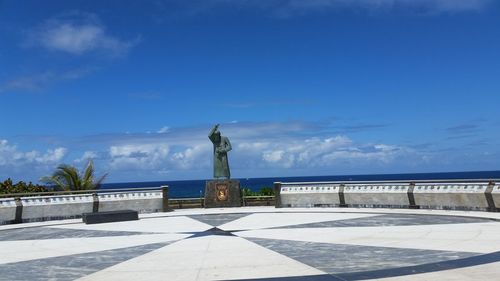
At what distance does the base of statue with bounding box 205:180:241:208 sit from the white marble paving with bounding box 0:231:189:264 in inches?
414

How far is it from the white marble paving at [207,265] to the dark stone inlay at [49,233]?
4358 mm

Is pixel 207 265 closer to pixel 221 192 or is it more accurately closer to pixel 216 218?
pixel 216 218

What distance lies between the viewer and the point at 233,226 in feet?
56.0

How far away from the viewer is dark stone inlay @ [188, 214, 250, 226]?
18677mm

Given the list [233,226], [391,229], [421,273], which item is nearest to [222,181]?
[233,226]

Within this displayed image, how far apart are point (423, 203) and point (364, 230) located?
23.1ft

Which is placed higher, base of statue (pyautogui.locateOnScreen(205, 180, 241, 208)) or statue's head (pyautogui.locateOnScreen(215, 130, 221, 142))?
statue's head (pyautogui.locateOnScreen(215, 130, 221, 142))

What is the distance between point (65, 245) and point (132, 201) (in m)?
10.6

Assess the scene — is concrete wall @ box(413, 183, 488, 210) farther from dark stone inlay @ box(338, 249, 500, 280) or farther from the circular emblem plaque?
dark stone inlay @ box(338, 249, 500, 280)

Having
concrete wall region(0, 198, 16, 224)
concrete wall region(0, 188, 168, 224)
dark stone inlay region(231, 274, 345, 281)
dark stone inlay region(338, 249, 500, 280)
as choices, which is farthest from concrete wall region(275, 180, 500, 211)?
dark stone inlay region(231, 274, 345, 281)

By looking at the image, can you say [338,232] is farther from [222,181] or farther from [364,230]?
[222,181]

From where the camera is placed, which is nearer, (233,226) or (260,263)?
(260,263)

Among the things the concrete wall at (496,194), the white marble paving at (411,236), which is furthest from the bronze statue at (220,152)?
the concrete wall at (496,194)

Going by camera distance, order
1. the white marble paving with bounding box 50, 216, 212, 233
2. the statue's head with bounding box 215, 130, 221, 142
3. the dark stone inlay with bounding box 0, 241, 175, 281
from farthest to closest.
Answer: the statue's head with bounding box 215, 130, 221, 142 → the white marble paving with bounding box 50, 216, 212, 233 → the dark stone inlay with bounding box 0, 241, 175, 281
